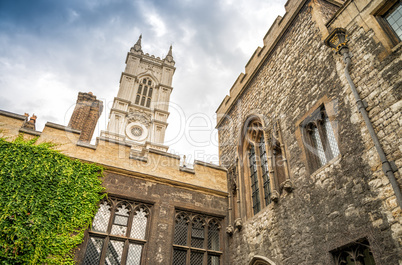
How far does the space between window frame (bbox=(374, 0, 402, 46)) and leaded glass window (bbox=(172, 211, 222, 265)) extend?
6496mm

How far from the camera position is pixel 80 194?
7152 millimetres

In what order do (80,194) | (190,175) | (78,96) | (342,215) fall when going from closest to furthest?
(342,215), (80,194), (190,175), (78,96)

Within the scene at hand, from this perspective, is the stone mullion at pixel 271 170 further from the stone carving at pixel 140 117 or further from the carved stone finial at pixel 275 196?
the stone carving at pixel 140 117

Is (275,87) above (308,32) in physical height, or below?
below

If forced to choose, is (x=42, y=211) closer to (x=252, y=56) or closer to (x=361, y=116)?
(x=361, y=116)

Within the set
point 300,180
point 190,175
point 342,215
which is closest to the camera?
point 342,215

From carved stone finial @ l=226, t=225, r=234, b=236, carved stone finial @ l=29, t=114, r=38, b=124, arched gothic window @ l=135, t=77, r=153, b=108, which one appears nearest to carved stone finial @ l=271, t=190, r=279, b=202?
carved stone finial @ l=226, t=225, r=234, b=236

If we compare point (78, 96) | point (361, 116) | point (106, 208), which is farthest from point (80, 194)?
point (78, 96)

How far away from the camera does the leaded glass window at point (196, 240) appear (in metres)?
7.66

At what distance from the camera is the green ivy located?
5.95 m

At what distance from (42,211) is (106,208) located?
62.4 inches

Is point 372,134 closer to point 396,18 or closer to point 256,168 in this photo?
point 396,18

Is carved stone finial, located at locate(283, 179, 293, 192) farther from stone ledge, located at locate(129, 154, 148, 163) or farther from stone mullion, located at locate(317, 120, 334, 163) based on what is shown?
stone ledge, located at locate(129, 154, 148, 163)

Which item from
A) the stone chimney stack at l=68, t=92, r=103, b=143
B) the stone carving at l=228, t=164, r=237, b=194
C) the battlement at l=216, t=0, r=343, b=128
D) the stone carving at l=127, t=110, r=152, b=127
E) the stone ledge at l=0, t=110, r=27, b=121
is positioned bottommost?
the stone carving at l=228, t=164, r=237, b=194
